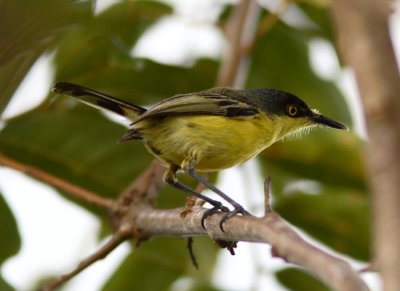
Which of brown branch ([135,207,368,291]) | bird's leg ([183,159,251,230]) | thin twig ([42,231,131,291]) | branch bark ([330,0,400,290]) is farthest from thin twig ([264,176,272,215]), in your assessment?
thin twig ([42,231,131,291])

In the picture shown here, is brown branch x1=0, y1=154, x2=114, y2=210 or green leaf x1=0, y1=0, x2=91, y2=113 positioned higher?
green leaf x1=0, y1=0, x2=91, y2=113

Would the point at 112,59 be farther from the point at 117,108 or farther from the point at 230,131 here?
the point at 230,131

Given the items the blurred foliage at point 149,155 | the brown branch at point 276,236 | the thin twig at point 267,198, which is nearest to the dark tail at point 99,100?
the blurred foliage at point 149,155

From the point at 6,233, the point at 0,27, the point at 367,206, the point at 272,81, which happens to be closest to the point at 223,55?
the point at 272,81

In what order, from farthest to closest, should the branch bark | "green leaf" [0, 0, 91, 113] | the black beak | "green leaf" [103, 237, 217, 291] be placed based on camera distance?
the black beak, "green leaf" [103, 237, 217, 291], "green leaf" [0, 0, 91, 113], the branch bark

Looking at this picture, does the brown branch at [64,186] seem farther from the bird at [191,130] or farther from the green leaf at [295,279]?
the green leaf at [295,279]

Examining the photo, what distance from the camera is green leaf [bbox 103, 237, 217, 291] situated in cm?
355

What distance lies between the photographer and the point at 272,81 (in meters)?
4.18

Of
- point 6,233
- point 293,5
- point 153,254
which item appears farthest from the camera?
point 293,5

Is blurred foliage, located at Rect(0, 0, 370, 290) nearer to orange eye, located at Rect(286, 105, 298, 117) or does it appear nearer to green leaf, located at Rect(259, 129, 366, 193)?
green leaf, located at Rect(259, 129, 366, 193)

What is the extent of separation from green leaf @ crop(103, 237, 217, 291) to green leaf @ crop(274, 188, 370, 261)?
54 cm

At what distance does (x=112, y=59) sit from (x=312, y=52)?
132cm

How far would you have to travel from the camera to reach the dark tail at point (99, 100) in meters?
3.12

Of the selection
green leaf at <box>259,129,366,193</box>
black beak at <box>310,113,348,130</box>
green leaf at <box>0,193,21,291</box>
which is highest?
black beak at <box>310,113,348,130</box>
